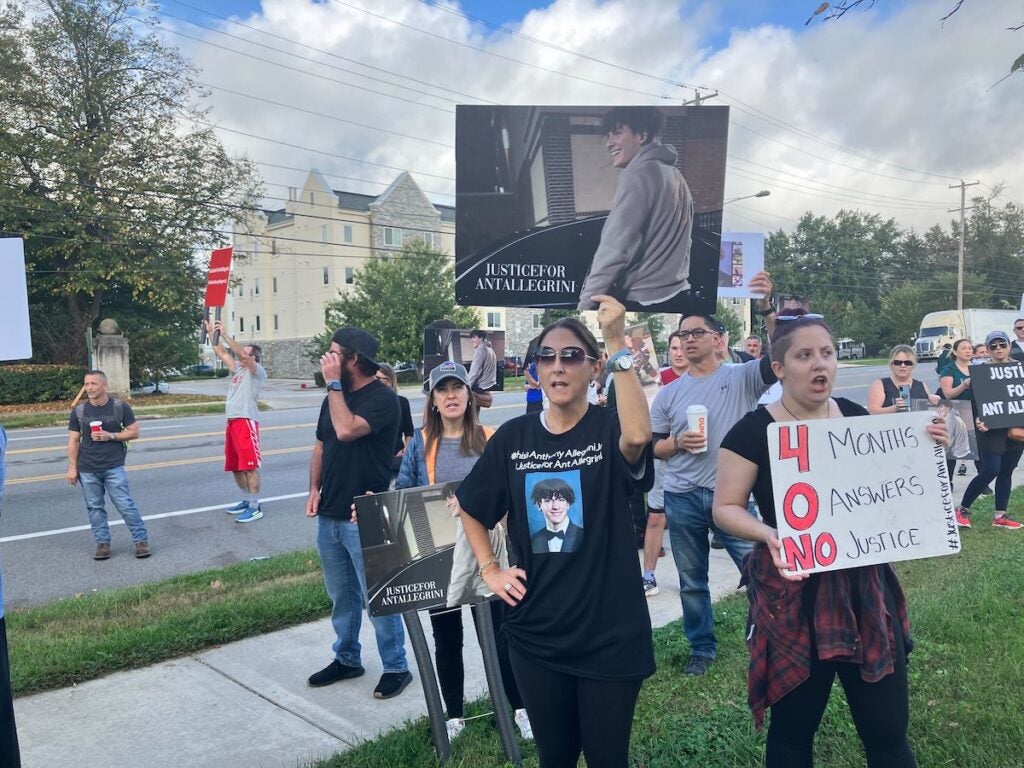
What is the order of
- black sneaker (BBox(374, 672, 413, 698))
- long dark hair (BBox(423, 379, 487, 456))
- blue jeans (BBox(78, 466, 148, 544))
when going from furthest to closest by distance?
1. blue jeans (BBox(78, 466, 148, 544))
2. black sneaker (BBox(374, 672, 413, 698))
3. long dark hair (BBox(423, 379, 487, 456))

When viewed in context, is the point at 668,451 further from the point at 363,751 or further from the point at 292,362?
the point at 292,362

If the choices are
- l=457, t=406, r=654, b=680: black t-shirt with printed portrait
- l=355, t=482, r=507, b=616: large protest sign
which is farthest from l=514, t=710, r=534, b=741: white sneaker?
l=457, t=406, r=654, b=680: black t-shirt with printed portrait

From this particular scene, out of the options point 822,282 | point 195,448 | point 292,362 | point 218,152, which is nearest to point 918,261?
point 822,282

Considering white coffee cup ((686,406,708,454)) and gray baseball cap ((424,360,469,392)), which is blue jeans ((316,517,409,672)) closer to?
gray baseball cap ((424,360,469,392))

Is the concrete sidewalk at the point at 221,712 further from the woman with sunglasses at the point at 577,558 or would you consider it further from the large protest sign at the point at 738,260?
the large protest sign at the point at 738,260

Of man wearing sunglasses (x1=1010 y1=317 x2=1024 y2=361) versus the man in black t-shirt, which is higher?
man wearing sunglasses (x1=1010 y1=317 x2=1024 y2=361)

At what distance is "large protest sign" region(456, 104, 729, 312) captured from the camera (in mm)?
3629

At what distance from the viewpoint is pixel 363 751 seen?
348cm

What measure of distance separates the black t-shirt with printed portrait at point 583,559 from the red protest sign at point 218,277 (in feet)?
24.9

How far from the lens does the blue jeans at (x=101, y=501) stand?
289 inches

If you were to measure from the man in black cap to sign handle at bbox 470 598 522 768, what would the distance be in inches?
35.3

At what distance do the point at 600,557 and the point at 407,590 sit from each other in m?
1.28

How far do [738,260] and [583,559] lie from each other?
16.6 feet

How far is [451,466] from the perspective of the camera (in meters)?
3.88
